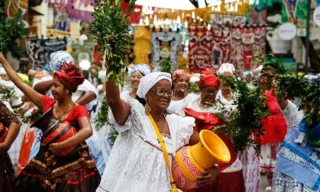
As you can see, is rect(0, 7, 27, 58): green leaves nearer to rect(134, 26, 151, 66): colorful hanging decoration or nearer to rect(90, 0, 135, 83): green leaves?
rect(134, 26, 151, 66): colorful hanging decoration

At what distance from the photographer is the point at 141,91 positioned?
4602 millimetres

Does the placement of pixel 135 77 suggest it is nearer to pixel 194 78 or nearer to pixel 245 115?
pixel 245 115

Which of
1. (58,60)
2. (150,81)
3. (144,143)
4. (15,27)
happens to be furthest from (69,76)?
(15,27)

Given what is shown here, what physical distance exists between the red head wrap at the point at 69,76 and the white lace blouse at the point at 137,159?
53.6 inches

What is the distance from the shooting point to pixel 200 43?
15.1 m

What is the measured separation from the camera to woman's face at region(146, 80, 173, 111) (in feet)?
14.8

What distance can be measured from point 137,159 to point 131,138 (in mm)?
175

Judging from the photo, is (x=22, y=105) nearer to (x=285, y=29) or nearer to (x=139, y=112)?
(x=139, y=112)

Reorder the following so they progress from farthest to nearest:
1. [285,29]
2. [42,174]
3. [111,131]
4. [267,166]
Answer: [285,29], [267,166], [111,131], [42,174]

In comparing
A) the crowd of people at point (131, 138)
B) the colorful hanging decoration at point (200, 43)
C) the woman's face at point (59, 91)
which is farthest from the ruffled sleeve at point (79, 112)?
the colorful hanging decoration at point (200, 43)

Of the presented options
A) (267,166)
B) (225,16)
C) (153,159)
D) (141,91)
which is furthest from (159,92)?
(225,16)

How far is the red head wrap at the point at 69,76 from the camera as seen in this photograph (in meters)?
5.72

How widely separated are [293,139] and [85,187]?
2080 millimetres

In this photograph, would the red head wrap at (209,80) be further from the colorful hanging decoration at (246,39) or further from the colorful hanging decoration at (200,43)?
the colorful hanging decoration at (246,39)
